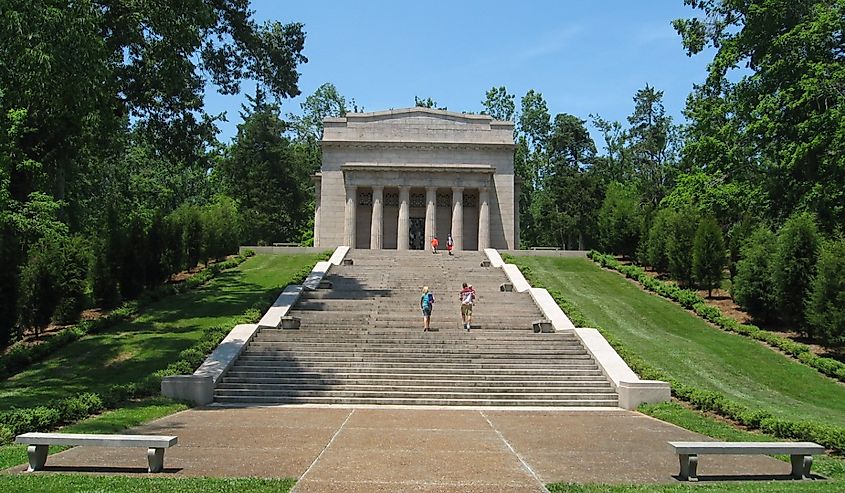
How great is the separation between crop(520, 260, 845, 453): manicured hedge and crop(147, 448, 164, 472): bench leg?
994cm

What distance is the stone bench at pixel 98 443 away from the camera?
849 centimetres

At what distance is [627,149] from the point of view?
76.4 m

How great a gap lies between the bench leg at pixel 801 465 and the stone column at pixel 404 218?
36.2 metres

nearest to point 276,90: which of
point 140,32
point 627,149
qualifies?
point 140,32

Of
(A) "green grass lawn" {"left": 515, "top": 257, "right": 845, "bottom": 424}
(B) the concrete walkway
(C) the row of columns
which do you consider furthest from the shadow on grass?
(C) the row of columns

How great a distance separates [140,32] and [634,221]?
1035 inches

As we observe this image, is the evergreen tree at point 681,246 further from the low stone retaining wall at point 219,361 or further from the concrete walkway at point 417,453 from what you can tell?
the concrete walkway at point 417,453

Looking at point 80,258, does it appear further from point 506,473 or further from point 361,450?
point 506,473

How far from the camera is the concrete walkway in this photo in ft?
27.5

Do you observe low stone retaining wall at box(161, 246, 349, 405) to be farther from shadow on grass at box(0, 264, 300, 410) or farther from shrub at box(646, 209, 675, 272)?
shrub at box(646, 209, 675, 272)

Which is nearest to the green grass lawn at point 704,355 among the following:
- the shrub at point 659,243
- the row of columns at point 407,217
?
the shrub at point 659,243

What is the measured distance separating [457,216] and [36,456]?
122 feet

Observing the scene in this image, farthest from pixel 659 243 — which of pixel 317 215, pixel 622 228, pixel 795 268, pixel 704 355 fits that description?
pixel 317 215

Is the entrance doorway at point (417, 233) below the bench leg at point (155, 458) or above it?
above
